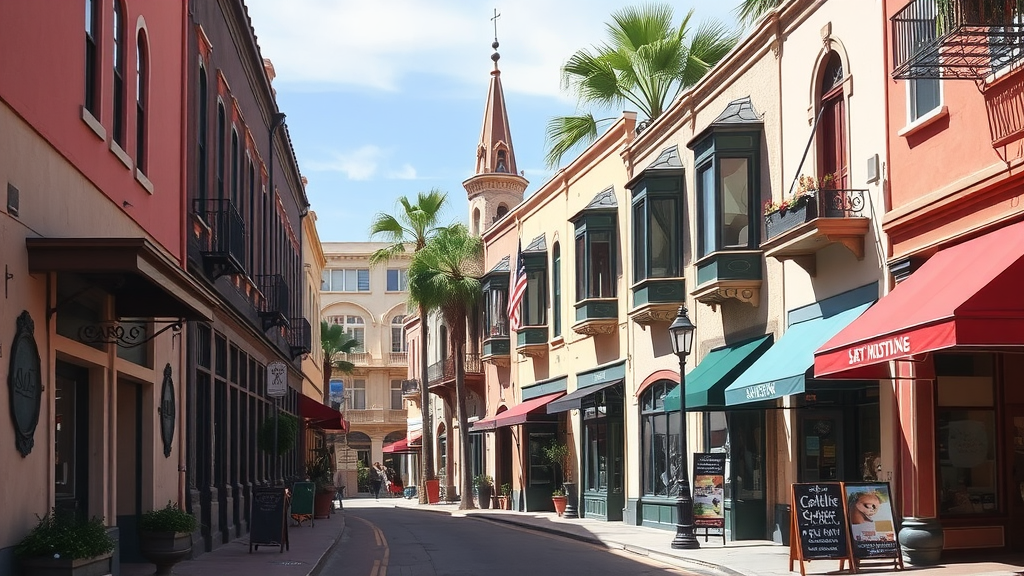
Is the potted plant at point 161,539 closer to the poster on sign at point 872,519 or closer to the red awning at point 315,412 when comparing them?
the poster on sign at point 872,519

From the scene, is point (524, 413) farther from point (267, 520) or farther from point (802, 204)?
point (802, 204)

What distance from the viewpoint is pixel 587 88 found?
34219mm

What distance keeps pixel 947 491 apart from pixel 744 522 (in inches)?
237

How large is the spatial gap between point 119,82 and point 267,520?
8478 mm

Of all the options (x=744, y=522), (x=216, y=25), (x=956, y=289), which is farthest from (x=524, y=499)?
(x=956, y=289)

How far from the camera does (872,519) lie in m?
Answer: 15.8

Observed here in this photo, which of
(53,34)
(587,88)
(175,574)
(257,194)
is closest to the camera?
(53,34)

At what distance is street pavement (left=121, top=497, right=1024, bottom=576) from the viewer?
15.9m

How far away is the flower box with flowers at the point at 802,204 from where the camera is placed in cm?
1859

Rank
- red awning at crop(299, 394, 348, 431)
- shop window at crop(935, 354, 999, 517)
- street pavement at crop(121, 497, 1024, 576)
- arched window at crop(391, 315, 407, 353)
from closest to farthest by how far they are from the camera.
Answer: street pavement at crop(121, 497, 1024, 576), shop window at crop(935, 354, 999, 517), red awning at crop(299, 394, 348, 431), arched window at crop(391, 315, 407, 353)

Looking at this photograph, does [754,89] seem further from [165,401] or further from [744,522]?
[165,401]

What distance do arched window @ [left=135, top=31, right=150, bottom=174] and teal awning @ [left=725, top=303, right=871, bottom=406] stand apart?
31.5 ft

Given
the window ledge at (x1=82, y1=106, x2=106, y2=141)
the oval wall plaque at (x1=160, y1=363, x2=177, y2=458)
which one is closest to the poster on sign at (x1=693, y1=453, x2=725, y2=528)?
the oval wall plaque at (x1=160, y1=363, x2=177, y2=458)

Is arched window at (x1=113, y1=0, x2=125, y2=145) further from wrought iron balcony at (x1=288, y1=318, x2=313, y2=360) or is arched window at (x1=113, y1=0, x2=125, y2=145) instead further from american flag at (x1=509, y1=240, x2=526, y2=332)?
wrought iron balcony at (x1=288, y1=318, x2=313, y2=360)
